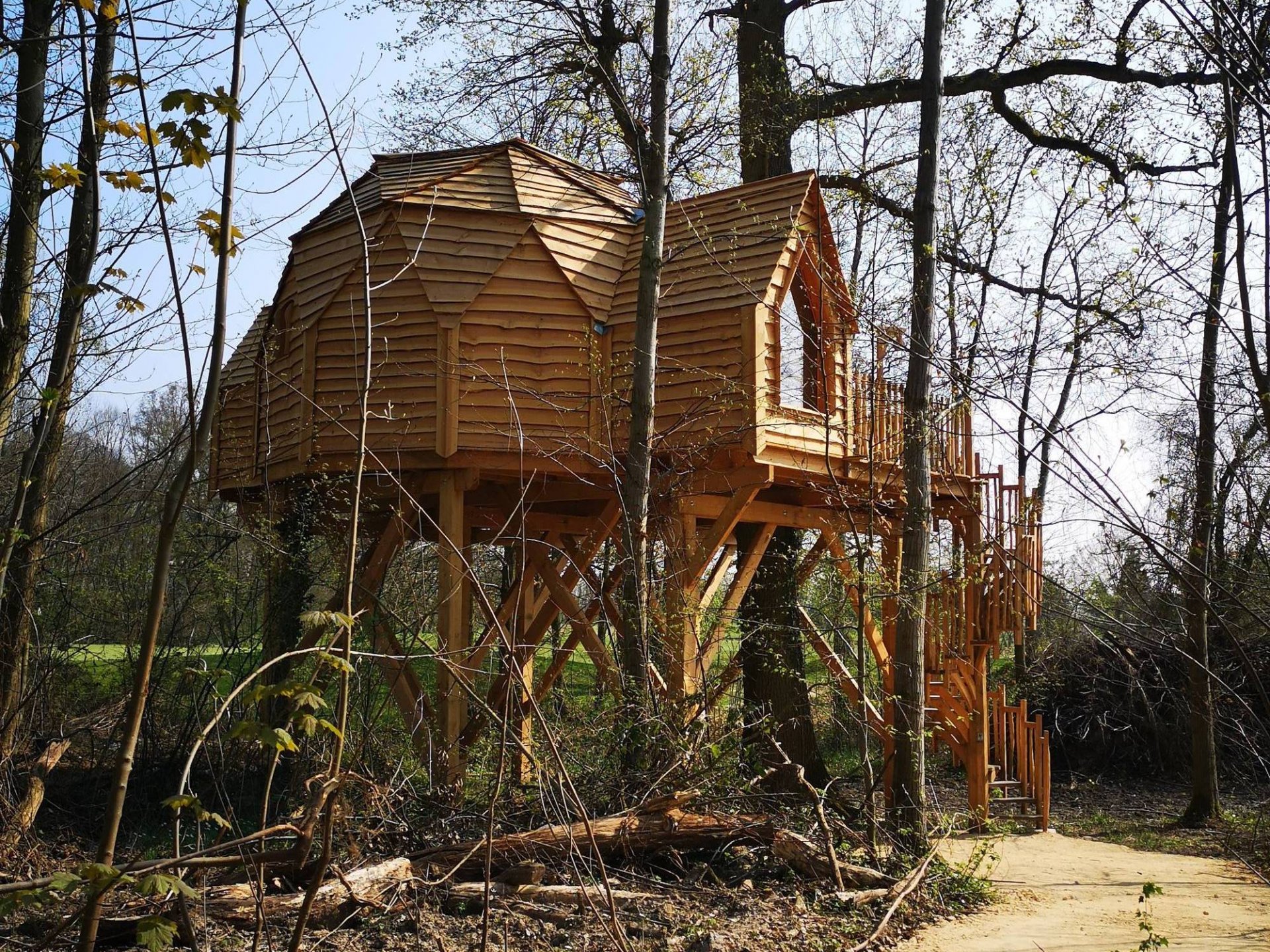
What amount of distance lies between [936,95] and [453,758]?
7.33 meters

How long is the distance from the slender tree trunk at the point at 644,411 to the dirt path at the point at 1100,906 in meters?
2.46

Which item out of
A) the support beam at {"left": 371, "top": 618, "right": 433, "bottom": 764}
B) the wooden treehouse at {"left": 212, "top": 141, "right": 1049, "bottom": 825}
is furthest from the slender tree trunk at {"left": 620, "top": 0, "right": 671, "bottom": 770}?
the support beam at {"left": 371, "top": 618, "right": 433, "bottom": 764}

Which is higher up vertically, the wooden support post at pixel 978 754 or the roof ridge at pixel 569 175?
the roof ridge at pixel 569 175

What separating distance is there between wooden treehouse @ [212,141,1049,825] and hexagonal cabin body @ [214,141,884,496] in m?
0.03

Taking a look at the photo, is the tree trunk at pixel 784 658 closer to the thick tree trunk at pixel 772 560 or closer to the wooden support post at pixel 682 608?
the thick tree trunk at pixel 772 560

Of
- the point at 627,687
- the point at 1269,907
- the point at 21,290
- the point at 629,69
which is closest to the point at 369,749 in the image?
the point at 627,687

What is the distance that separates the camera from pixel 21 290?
6621 mm

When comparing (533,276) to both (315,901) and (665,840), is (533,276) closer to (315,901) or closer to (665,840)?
(665,840)

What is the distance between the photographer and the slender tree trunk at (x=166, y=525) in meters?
2.44

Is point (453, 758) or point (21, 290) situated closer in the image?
point (21, 290)

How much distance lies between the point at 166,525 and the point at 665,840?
5083 mm

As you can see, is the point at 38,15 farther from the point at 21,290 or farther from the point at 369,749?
the point at 369,749

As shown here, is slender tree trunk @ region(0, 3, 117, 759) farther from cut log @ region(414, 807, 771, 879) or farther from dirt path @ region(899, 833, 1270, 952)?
dirt path @ region(899, 833, 1270, 952)

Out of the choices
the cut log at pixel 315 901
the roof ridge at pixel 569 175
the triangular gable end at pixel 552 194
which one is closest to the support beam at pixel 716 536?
the triangular gable end at pixel 552 194
